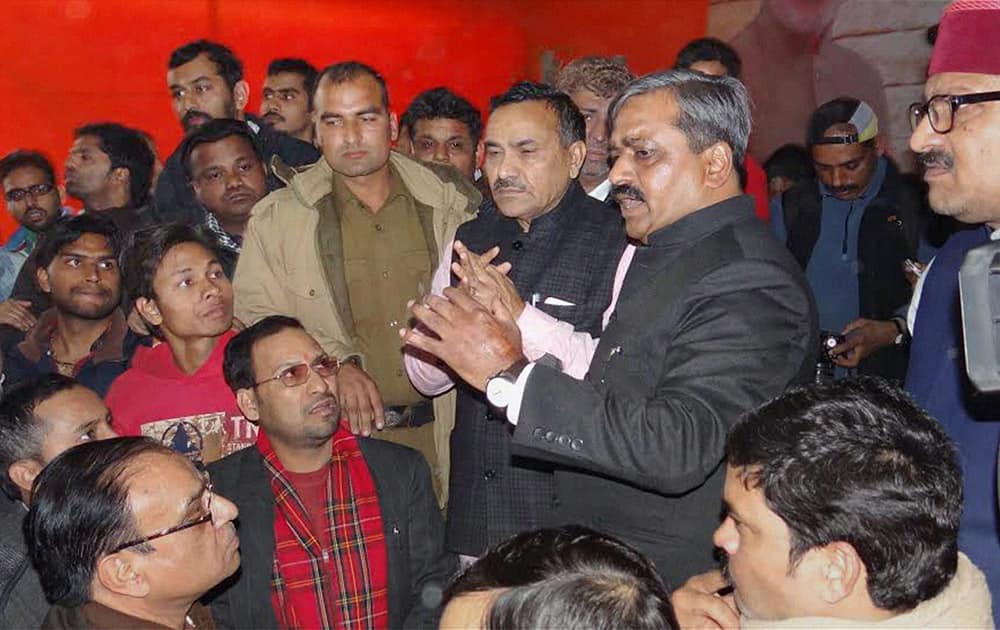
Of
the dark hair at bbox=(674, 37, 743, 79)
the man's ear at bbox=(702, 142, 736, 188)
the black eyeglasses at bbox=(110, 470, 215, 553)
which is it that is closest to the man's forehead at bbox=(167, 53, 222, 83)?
the dark hair at bbox=(674, 37, 743, 79)

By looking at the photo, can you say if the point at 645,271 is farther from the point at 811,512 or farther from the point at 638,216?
the point at 811,512

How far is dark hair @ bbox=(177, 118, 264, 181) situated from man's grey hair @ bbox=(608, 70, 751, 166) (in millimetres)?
2188

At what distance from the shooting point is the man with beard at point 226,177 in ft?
12.5

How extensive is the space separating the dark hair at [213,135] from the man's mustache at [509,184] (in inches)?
58.1

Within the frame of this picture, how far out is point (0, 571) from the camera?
2449mm

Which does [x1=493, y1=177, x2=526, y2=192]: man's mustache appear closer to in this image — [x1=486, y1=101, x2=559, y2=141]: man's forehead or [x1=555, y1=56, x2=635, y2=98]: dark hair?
[x1=486, y1=101, x2=559, y2=141]: man's forehead

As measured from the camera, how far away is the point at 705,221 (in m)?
1.96

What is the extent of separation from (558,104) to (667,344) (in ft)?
3.73

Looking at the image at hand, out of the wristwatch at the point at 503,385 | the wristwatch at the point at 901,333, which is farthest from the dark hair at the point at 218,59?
the wristwatch at the point at 503,385

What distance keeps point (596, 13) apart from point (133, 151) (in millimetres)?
3844

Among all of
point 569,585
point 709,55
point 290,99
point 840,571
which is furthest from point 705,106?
point 290,99

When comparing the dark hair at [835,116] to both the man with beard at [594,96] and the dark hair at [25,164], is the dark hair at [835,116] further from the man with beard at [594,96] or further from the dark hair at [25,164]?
the dark hair at [25,164]

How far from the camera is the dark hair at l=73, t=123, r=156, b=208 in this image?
4.54 metres

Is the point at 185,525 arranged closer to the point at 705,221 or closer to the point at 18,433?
the point at 18,433
